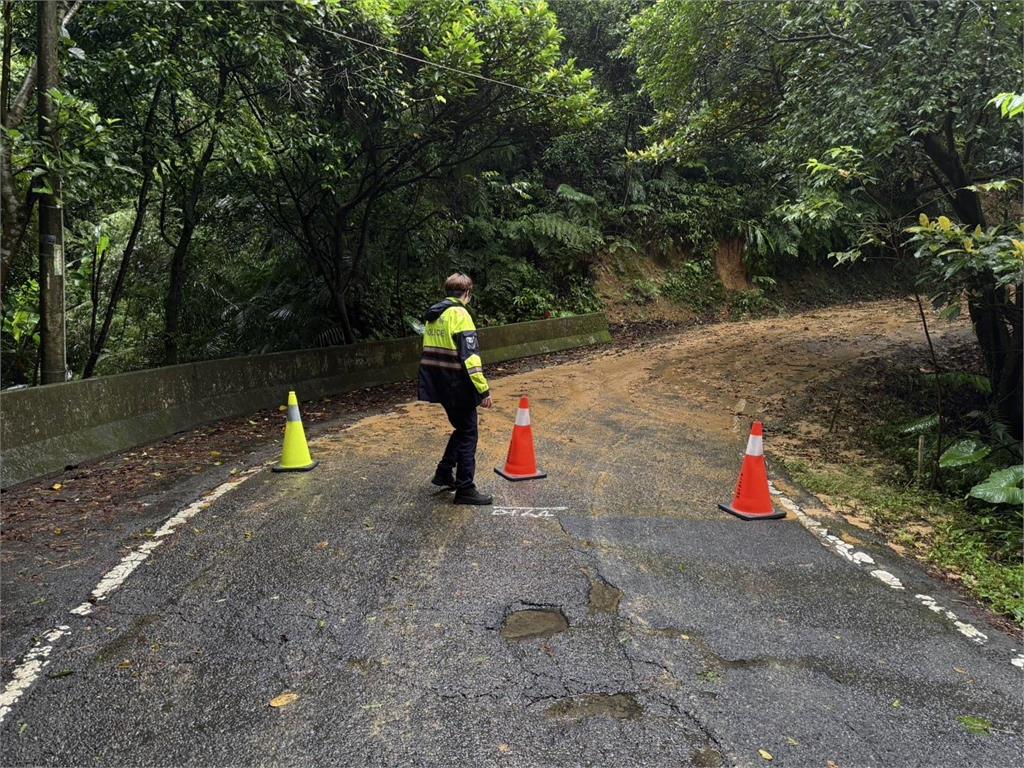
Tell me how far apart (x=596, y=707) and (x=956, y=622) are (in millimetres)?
2497

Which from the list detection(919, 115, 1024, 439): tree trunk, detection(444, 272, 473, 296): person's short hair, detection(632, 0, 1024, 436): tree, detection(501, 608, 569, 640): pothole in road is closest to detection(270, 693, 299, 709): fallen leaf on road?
detection(501, 608, 569, 640): pothole in road

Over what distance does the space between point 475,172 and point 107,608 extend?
1522cm

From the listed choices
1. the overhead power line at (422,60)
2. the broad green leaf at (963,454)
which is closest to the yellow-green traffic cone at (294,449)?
the overhead power line at (422,60)

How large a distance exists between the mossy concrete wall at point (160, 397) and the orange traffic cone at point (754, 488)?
6453 millimetres

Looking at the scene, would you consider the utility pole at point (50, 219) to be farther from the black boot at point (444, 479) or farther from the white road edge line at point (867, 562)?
the white road edge line at point (867, 562)

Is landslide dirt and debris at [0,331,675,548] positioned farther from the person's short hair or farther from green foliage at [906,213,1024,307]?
green foliage at [906,213,1024,307]

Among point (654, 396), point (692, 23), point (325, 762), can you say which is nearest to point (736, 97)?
point (692, 23)

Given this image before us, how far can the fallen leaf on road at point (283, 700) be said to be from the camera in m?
2.99

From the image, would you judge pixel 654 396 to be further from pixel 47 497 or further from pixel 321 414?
pixel 47 497

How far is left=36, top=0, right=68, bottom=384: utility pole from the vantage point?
21.8ft

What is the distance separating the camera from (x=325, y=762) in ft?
8.65

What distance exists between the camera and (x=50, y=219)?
702 cm

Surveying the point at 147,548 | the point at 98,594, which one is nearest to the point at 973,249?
the point at 147,548

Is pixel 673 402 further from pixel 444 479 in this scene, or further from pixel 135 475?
pixel 135 475
